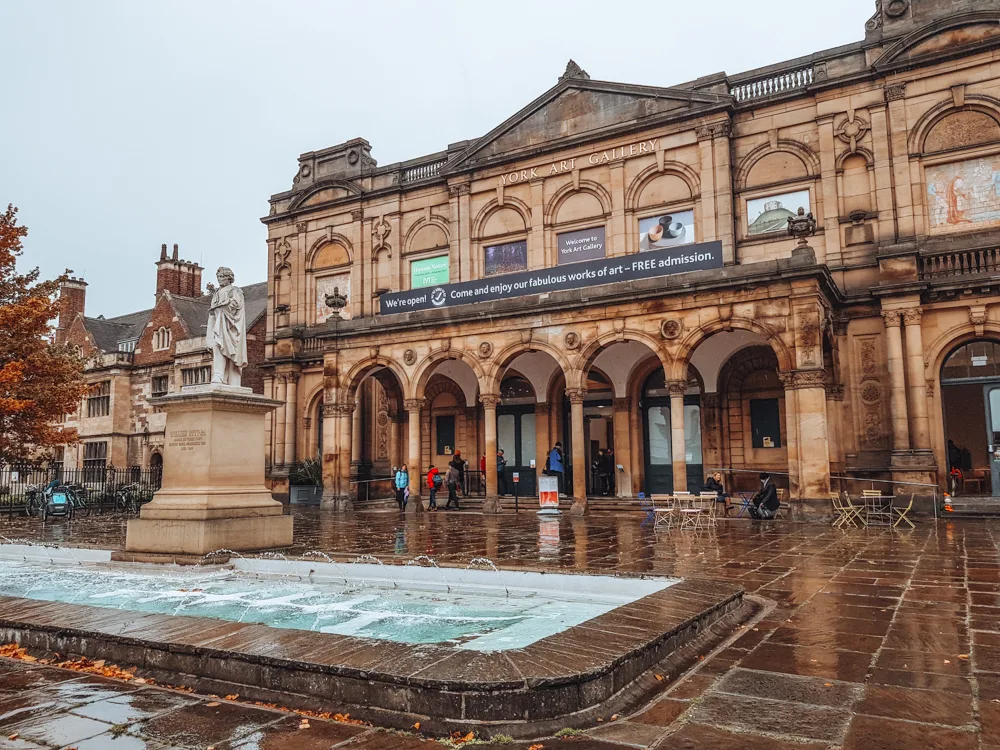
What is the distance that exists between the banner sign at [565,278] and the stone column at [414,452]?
2987 millimetres

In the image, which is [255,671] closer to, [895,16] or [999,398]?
[999,398]

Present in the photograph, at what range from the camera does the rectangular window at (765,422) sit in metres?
21.0

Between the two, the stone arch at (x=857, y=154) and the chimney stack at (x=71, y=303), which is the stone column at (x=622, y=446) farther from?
the chimney stack at (x=71, y=303)

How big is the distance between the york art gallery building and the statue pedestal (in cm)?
1028

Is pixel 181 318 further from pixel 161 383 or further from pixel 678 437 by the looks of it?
pixel 678 437

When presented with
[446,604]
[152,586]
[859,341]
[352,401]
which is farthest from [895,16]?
[152,586]

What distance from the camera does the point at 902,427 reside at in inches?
747

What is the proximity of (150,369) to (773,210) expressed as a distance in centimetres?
3258

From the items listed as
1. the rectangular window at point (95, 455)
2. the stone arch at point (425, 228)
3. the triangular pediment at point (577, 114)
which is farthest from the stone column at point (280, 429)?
the rectangular window at point (95, 455)

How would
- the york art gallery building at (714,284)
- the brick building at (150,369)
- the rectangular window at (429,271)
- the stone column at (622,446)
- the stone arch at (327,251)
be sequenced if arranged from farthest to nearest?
1. the brick building at (150,369)
2. the stone arch at (327,251)
3. the rectangular window at (429,271)
4. the stone column at (622,446)
5. the york art gallery building at (714,284)

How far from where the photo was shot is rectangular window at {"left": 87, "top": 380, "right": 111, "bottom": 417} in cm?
4041

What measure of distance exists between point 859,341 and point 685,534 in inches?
394

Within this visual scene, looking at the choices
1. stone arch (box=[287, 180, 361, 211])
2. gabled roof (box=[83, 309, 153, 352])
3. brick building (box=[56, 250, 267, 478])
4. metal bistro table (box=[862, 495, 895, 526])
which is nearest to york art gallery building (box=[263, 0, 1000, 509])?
metal bistro table (box=[862, 495, 895, 526])

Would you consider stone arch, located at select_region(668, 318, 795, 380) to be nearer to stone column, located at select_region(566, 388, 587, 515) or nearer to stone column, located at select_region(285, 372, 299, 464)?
stone column, located at select_region(566, 388, 587, 515)
